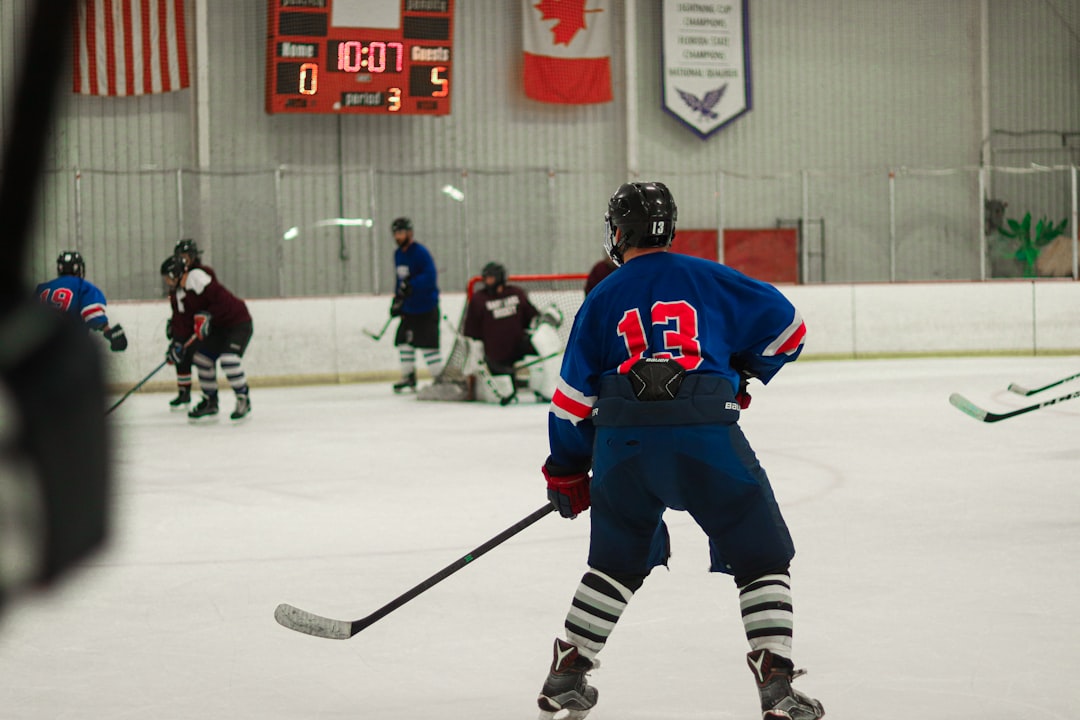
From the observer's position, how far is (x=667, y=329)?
2.50 metres

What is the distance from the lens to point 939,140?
689 inches

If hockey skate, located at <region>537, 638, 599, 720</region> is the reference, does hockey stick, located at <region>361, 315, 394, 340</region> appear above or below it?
above

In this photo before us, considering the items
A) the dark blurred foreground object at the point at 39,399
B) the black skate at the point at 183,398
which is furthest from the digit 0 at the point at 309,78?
the dark blurred foreground object at the point at 39,399

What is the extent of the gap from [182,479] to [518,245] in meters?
8.64

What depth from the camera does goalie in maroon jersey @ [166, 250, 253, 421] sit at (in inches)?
354

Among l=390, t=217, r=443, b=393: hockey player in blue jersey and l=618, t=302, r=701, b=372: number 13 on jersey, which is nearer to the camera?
l=618, t=302, r=701, b=372: number 13 on jersey

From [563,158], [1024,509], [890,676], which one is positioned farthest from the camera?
[563,158]

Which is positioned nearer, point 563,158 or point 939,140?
point 563,158

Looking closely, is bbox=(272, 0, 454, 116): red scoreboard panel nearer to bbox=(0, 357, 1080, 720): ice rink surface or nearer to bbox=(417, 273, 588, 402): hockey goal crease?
bbox=(417, 273, 588, 402): hockey goal crease

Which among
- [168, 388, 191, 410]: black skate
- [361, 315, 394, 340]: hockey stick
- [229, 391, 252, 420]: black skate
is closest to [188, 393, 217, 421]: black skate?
[229, 391, 252, 420]: black skate

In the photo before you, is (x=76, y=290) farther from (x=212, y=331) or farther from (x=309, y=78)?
(x=309, y=78)

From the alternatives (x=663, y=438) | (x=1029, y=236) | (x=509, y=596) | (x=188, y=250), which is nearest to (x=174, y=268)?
(x=188, y=250)

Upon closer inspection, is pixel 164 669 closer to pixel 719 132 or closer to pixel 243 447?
pixel 243 447

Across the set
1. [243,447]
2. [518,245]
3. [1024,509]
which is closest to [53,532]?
[1024,509]
